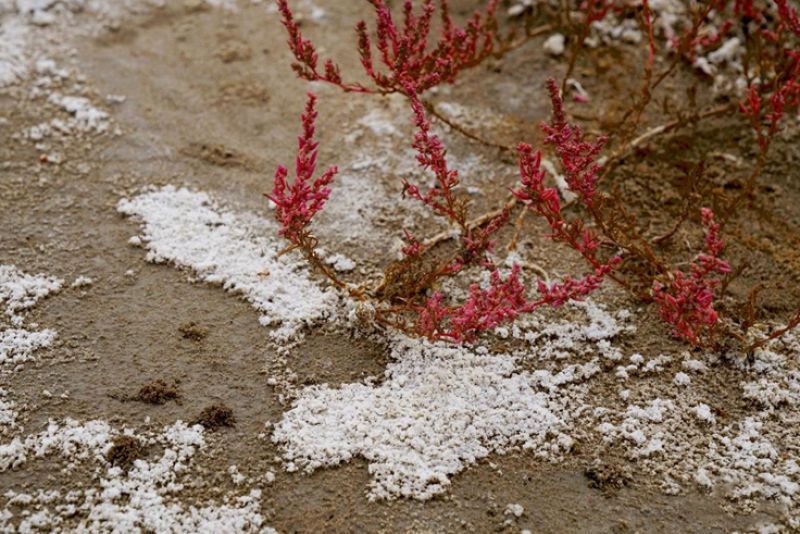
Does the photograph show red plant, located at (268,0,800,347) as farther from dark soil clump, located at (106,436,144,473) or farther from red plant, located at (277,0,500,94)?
dark soil clump, located at (106,436,144,473)

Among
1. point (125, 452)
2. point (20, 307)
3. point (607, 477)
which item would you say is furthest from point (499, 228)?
point (20, 307)

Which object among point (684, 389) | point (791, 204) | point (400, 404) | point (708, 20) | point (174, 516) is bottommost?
point (174, 516)

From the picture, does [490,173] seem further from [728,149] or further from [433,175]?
[728,149]

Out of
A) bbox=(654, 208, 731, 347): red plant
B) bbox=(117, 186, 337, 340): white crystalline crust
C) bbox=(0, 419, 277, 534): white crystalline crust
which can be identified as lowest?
bbox=(0, 419, 277, 534): white crystalline crust

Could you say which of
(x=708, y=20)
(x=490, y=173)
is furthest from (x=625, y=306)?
(x=708, y=20)

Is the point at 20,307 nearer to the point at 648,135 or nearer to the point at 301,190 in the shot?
the point at 301,190

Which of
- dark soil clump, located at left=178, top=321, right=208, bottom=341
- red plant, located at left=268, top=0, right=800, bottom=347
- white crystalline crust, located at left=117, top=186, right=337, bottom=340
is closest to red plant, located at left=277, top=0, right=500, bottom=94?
red plant, located at left=268, top=0, right=800, bottom=347
